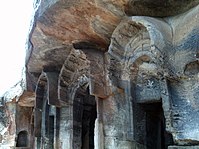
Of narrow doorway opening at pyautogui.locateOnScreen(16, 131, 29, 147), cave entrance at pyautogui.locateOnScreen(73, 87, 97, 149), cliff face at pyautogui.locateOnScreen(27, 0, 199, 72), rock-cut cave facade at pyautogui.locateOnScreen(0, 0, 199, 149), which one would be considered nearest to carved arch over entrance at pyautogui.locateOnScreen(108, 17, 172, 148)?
rock-cut cave facade at pyautogui.locateOnScreen(0, 0, 199, 149)

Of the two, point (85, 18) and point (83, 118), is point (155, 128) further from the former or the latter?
point (83, 118)

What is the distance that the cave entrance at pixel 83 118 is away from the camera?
20.1ft

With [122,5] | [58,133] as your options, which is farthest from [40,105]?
[122,5]

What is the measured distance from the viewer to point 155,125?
4.75 m

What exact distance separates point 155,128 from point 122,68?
98 cm

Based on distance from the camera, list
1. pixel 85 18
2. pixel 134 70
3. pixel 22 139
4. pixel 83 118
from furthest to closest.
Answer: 1. pixel 22 139
2. pixel 83 118
3. pixel 134 70
4. pixel 85 18

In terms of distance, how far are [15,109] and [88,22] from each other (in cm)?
544

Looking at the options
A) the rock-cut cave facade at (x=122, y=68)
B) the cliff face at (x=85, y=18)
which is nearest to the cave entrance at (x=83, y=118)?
the rock-cut cave facade at (x=122, y=68)

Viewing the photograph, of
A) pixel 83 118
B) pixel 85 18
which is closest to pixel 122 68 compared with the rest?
pixel 85 18

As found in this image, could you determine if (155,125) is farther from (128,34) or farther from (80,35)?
(80,35)

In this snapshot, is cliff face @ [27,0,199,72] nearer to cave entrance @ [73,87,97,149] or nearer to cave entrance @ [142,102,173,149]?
cave entrance @ [142,102,173,149]

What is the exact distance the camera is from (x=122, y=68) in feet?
15.1

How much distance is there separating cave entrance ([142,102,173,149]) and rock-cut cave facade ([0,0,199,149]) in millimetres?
14

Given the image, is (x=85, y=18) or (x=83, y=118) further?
(x=83, y=118)
